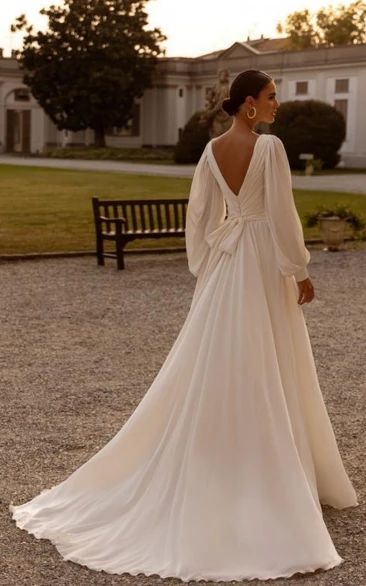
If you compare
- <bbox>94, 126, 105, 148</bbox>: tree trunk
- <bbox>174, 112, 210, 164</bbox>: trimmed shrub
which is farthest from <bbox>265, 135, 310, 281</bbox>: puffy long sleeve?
<bbox>94, 126, 105, 148</bbox>: tree trunk

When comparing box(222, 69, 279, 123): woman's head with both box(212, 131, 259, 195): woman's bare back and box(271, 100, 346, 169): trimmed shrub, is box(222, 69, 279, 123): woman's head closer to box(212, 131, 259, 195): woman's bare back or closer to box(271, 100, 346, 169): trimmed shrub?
box(212, 131, 259, 195): woman's bare back

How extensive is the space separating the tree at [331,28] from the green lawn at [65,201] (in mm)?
46016

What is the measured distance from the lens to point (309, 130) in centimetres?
4172

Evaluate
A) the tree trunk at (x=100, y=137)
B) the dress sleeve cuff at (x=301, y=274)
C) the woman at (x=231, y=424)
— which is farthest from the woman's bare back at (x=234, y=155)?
the tree trunk at (x=100, y=137)

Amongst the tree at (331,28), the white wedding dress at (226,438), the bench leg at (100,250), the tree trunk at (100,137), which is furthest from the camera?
the tree at (331,28)

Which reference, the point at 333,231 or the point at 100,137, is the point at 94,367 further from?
the point at 100,137

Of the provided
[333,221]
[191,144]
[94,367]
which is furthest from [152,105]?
[94,367]

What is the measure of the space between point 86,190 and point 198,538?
22.9 meters

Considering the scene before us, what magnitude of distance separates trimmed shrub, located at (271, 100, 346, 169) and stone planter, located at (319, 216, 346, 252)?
27.2 meters

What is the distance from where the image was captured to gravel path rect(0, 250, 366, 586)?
414 cm

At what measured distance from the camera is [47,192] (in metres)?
25.6

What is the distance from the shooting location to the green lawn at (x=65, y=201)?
50.2 ft

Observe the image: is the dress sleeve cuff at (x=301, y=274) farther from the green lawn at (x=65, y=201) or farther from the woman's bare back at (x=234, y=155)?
the green lawn at (x=65, y=201)

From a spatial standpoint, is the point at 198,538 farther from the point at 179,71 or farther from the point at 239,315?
the point at 179,71
